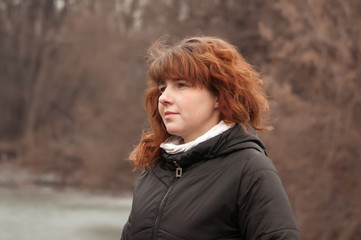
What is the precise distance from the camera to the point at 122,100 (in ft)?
63.4

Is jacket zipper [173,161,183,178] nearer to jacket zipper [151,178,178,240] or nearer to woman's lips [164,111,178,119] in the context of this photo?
jacket zipper [151,178,178,240]

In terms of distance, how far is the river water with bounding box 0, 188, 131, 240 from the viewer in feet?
40.8

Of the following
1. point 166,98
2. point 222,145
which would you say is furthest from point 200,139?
point 166,98

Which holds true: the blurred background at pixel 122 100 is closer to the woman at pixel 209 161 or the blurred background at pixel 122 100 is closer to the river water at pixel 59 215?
the river water at pixel 59 215

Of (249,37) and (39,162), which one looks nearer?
(249,37)

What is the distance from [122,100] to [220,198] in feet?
57.6

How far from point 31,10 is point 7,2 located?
42.5 inches

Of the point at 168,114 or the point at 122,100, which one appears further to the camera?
the point at 122,100

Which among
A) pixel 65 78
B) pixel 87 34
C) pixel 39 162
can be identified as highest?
pixel 87 34

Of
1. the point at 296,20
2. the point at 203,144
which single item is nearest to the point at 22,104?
the point at 296,20

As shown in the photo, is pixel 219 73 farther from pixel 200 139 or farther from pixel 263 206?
pixel 263 206

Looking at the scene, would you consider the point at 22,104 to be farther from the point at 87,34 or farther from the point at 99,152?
the point at 99,152

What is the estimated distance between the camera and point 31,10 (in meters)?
25.8

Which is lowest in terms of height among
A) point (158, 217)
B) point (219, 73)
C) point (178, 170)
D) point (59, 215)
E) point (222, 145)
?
point (59, 215)
